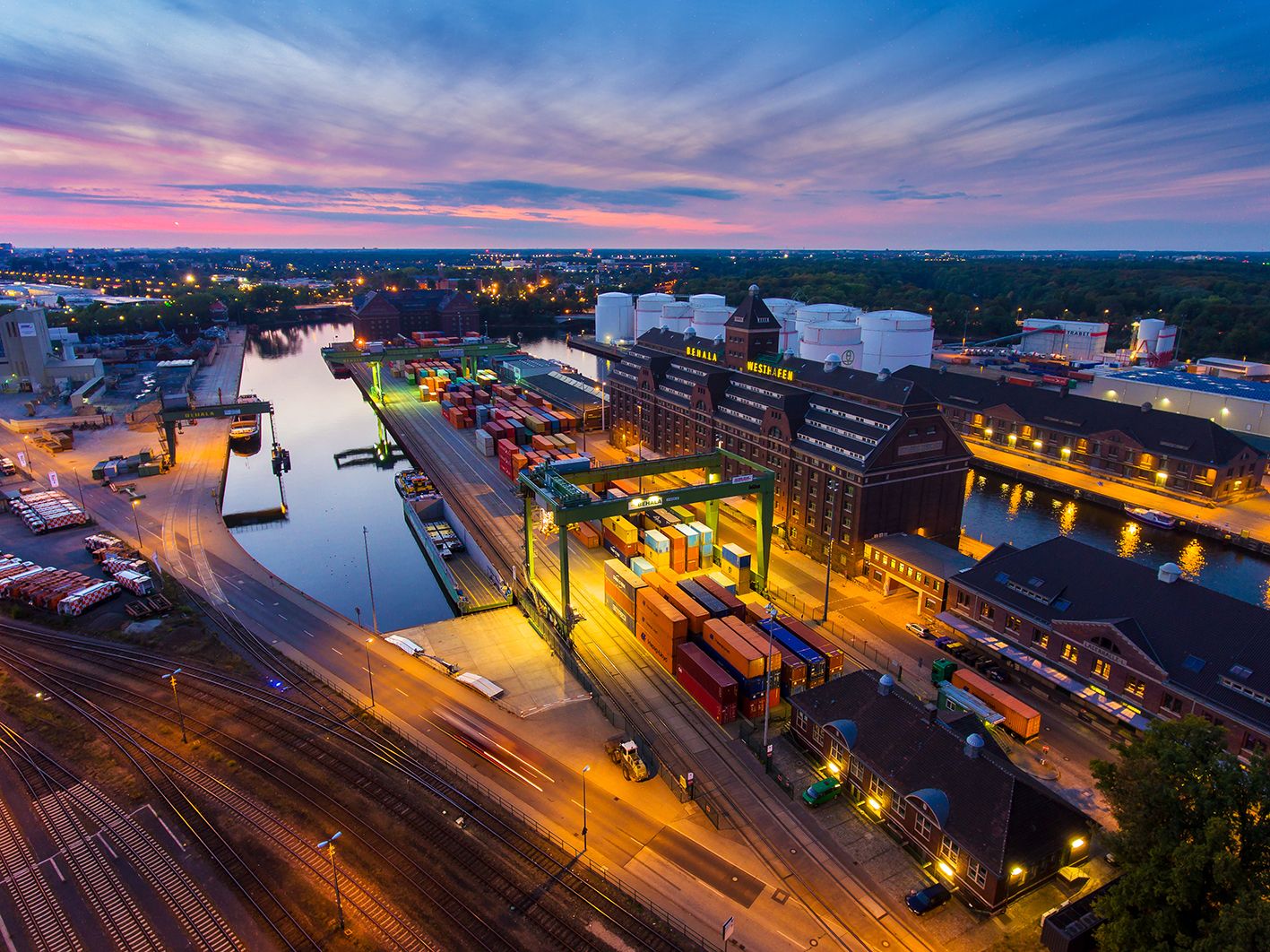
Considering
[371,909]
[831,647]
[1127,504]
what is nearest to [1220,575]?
[1127,504]

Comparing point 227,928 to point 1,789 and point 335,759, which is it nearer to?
point 335,759

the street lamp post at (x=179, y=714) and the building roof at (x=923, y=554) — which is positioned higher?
the building roof at (x=923, y=554)

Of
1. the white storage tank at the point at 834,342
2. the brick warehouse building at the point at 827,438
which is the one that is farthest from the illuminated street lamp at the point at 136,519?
the white storage tank at the point at 834,342

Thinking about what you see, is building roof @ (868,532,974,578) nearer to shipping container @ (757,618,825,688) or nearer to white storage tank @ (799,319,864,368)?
shipping container @ (757,618,825,688)

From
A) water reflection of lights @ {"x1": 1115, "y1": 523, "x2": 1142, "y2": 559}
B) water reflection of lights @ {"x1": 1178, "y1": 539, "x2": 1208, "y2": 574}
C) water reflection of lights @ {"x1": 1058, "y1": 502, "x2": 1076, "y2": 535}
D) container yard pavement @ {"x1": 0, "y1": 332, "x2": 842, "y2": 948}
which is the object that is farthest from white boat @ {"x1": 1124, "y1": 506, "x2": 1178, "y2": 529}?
container yard pavement @ {"x1": 0, "y1": 332, "x2": 842, "y2": 948}

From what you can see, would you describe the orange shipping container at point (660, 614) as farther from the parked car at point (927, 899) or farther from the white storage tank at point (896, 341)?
the white storage tank at point (896, 341)
